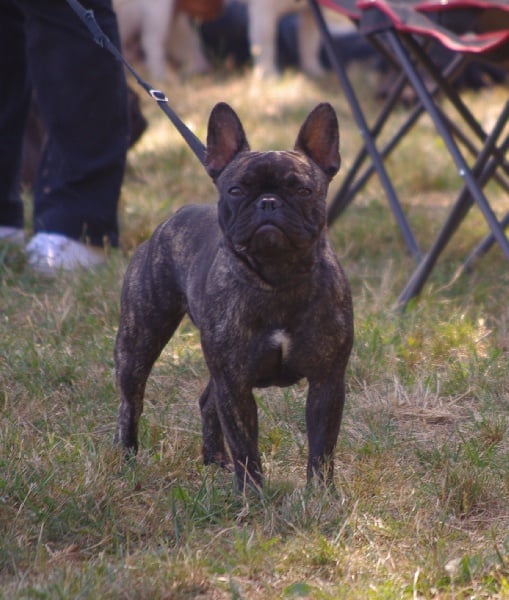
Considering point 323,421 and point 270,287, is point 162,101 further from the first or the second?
point 323,421

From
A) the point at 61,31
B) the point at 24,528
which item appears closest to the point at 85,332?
the point at 61,31

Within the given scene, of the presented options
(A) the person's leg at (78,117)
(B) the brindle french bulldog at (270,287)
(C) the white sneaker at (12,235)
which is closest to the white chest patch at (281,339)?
(B) the brindle french bulldog at (270,287)

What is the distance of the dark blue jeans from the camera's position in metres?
4.71

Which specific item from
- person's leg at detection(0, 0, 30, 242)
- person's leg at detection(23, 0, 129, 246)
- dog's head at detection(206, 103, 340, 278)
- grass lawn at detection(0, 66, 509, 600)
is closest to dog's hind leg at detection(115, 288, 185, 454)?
grass lawn at detection(0, 66, 509, 600)

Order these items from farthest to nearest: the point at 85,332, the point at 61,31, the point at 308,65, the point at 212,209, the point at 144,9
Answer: the point at 308,65 < the point at 144,9 < the point at 61,31 < the point at 85,332 < the point at 212,209

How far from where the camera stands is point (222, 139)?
113 inches

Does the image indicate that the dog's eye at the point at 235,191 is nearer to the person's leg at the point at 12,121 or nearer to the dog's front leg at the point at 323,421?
the dog's front leg at the point at 323,421

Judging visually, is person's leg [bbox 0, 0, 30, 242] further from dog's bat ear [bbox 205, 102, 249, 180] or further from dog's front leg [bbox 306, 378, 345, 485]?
dog's front leg [bbox 306, 378, 345, 485]

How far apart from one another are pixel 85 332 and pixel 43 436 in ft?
3.37

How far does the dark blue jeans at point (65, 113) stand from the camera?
4.71 metres

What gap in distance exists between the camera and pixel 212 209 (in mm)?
3113

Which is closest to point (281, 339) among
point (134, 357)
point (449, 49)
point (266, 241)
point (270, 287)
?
point (270, 287)

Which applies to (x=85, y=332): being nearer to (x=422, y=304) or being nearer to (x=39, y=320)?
(x=39, y=320)

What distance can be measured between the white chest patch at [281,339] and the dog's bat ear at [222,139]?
489 millimetres
